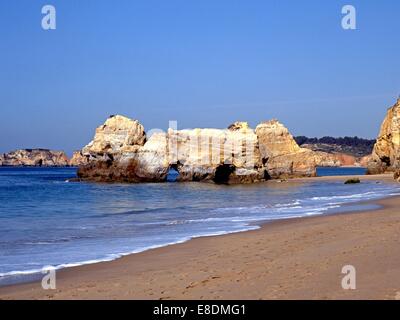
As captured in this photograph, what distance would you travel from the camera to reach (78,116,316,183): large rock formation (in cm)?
5838

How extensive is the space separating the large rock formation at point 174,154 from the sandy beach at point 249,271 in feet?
145

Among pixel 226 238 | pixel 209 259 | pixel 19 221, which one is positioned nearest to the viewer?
pixel 209 259

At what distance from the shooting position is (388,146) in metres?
70.6

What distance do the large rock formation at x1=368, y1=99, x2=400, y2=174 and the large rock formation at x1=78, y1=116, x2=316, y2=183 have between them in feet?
55.8

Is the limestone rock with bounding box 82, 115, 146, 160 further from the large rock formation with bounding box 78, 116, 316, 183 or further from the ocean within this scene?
the ocean

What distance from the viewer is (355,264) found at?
9281 mm

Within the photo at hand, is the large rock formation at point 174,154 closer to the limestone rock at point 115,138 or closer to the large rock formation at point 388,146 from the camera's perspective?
the limestone rock at point 115,138

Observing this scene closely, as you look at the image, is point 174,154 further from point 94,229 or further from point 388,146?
point 94,229

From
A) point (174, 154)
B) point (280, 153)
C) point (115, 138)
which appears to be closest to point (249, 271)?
point (174, 154)

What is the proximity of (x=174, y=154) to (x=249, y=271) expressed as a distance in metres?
49.8

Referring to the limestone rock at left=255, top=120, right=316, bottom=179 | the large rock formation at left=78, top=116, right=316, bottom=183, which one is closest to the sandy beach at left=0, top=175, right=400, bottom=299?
the large rock formation at left=78, top=116, right=316, bottom=183
